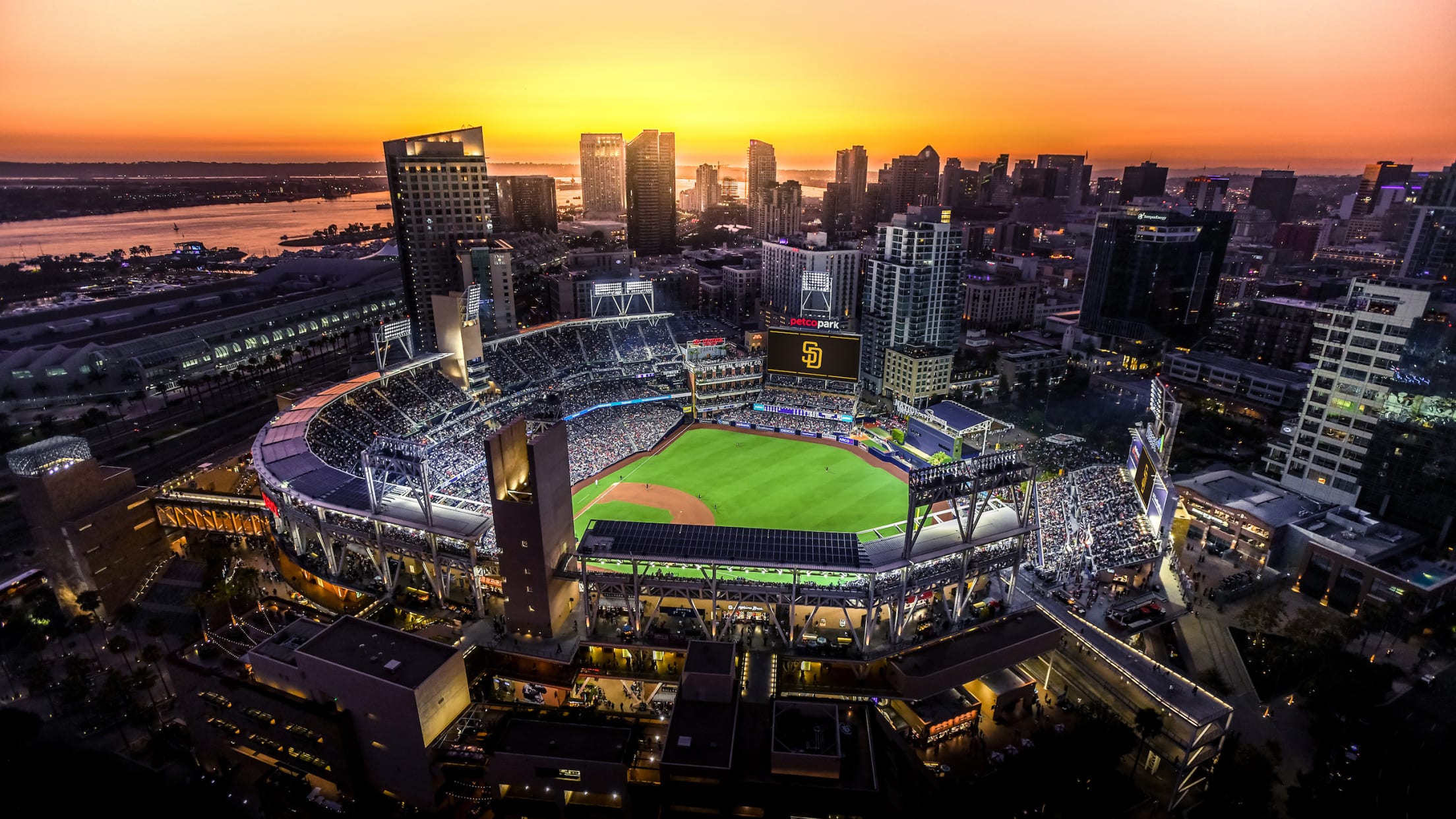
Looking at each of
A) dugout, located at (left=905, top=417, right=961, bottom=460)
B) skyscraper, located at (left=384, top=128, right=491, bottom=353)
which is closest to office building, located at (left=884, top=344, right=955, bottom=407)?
dugout, located at (left=905, top=417, right=961, bottom=460)

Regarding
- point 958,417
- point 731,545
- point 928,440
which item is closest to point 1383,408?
point 958,417

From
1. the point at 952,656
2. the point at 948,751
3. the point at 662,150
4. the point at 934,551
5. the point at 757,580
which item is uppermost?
the point at 662,150

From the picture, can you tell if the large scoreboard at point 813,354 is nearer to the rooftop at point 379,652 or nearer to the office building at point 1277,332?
the rooftop at point 379,652

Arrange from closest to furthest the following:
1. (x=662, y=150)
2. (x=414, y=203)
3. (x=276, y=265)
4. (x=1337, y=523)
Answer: (x=1337, y=523) → (x=414, y=203) → (x=276, y=265) → (x=662, y=150)

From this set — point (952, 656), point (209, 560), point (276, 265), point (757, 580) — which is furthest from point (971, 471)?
point (276, 265)

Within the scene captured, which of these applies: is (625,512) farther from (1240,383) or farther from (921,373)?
(1240,383)

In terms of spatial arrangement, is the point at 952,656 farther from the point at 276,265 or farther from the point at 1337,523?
the point at 276,265

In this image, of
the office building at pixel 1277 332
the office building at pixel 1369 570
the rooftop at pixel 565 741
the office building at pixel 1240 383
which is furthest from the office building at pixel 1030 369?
the rooftop at pixel 565 741

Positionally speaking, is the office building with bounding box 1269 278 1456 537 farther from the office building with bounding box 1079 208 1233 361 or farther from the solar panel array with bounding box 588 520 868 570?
the office building with bounding box 1079 208 1233 361
